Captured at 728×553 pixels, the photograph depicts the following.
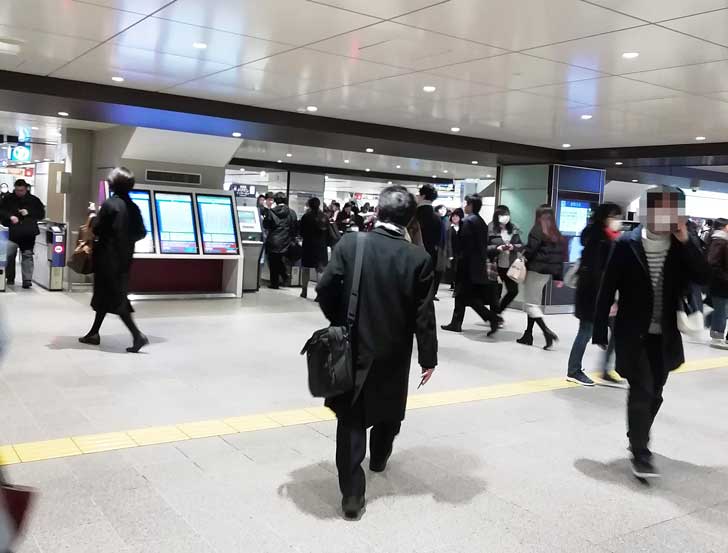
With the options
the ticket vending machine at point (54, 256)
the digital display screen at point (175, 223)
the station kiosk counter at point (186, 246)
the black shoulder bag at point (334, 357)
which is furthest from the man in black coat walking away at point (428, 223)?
the ticket vending machine at point (54, 256)

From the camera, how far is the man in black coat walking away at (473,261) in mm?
7852

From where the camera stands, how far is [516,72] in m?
5.75

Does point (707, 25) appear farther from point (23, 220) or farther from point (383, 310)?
point (23, 220)

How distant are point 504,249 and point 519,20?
15.2 feet

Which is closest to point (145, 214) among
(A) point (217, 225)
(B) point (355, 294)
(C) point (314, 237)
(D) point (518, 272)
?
(A) point (217, 225)

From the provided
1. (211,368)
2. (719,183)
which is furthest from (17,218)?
(719,183)

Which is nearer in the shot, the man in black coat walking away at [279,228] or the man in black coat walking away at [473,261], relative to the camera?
the man in black coat walking away at [473,261]

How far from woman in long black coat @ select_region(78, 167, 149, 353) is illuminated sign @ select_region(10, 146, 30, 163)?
10.5m

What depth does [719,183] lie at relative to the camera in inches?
628

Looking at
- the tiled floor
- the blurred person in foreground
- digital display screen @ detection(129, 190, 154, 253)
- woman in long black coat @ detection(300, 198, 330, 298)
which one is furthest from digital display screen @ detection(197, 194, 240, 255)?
the blurred person in foreground

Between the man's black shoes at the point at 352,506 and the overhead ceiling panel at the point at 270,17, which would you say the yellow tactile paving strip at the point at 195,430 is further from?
the overhead ceiling panel at the point at 270,17

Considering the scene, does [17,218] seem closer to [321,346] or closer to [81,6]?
[81,6]

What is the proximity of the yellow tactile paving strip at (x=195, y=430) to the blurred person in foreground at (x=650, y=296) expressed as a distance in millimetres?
1630

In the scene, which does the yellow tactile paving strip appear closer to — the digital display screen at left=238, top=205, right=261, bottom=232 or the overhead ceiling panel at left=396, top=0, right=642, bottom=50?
the overhead ceiling panel at left=396, top=0, right=642, bottom=50
